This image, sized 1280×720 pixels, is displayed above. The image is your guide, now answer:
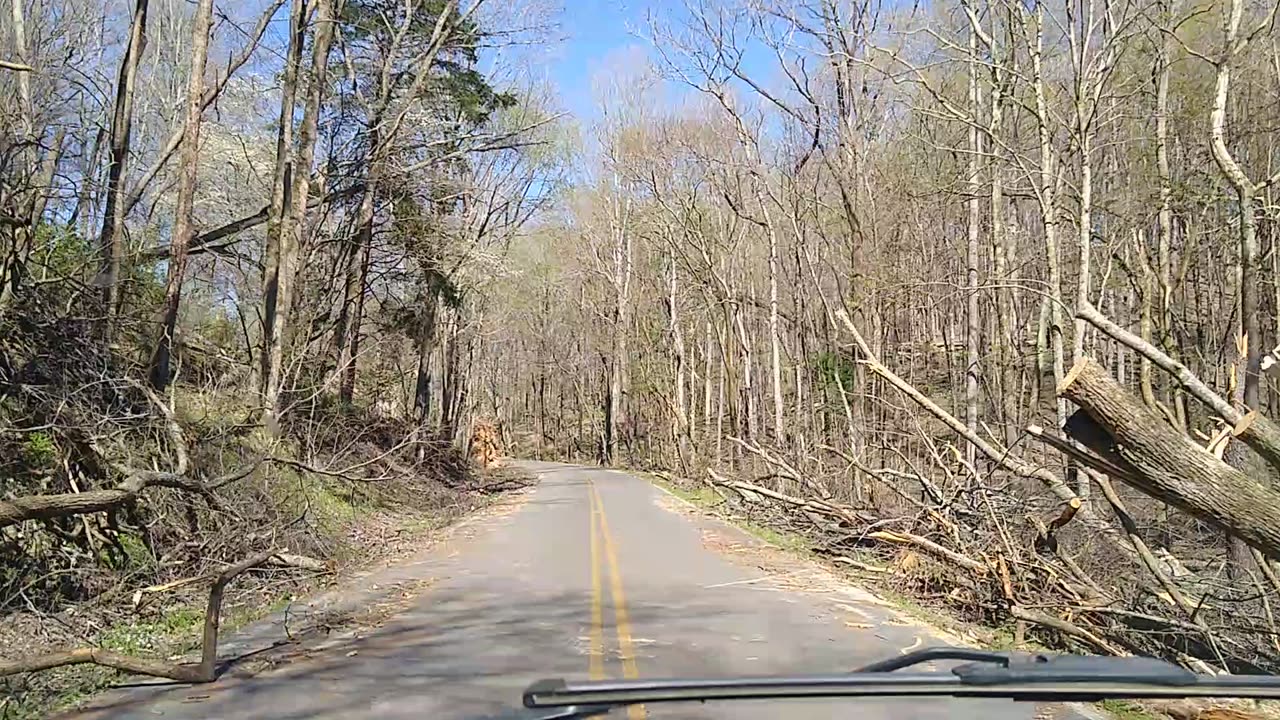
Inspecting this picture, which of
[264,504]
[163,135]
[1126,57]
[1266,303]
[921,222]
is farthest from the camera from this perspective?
[163,135]

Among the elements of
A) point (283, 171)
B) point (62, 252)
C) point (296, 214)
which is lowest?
point (62, 252)

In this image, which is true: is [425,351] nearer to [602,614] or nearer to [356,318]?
[356,318]

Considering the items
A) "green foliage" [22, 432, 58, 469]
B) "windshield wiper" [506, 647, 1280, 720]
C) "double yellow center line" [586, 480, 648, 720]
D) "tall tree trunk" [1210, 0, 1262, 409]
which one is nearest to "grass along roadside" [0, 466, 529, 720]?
"green foliage" [22, 432, 58, 469]

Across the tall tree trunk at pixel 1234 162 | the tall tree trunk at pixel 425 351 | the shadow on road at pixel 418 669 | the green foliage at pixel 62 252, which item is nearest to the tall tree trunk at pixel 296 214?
the green foliage at pixel 62 252

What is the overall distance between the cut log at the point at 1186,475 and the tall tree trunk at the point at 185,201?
12.4 meters

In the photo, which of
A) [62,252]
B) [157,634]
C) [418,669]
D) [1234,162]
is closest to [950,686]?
[418,669]

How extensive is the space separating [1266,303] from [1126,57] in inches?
361

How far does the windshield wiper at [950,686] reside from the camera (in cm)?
251

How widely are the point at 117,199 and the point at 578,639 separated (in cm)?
975

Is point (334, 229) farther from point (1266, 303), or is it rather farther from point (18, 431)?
point (1266, 303)

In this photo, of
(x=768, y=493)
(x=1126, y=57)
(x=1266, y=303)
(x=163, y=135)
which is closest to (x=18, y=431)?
(x=768, y=493)

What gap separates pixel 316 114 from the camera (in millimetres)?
21578

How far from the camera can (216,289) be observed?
30531 mm

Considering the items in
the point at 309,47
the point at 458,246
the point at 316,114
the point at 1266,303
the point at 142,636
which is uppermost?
the point at 309,47
